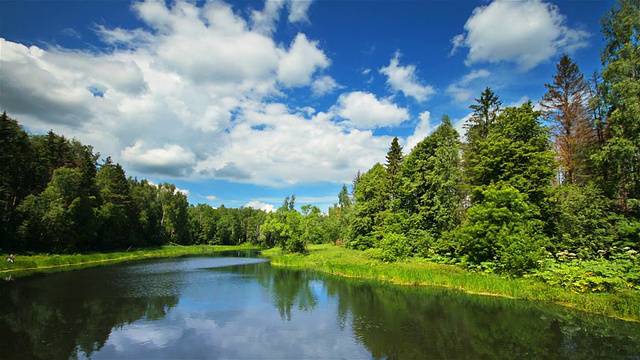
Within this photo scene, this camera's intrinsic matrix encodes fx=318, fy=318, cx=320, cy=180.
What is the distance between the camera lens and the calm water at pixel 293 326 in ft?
43.9

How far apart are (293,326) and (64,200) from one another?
47126mm

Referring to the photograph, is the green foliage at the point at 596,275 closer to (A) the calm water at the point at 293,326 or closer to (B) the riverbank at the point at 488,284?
(B) the riverbank at the point at 488,284

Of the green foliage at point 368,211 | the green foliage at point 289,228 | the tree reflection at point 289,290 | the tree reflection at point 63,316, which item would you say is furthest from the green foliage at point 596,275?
the green foliage at point 289,228

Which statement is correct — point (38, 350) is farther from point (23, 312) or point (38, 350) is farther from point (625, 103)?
point (625, 103)

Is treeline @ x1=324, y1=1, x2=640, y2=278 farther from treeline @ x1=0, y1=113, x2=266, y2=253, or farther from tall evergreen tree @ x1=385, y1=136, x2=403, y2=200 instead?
treeline @ x1=0, y1=113, x2=266, y2=253

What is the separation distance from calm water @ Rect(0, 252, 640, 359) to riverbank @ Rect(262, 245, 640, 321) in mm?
1277

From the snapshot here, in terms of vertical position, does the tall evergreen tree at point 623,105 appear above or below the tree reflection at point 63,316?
above

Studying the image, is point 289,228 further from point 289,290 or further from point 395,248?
point 289,290

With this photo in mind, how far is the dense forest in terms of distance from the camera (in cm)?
2558

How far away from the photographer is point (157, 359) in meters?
12.7

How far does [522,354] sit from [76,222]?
57853mm

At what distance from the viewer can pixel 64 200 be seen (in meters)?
47.0

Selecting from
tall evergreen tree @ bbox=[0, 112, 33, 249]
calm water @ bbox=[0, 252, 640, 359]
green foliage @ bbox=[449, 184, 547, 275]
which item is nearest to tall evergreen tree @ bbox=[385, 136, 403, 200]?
green foliage @ bbox=[449, 184, 547, 275]

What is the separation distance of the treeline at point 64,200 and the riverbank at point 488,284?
128ft
